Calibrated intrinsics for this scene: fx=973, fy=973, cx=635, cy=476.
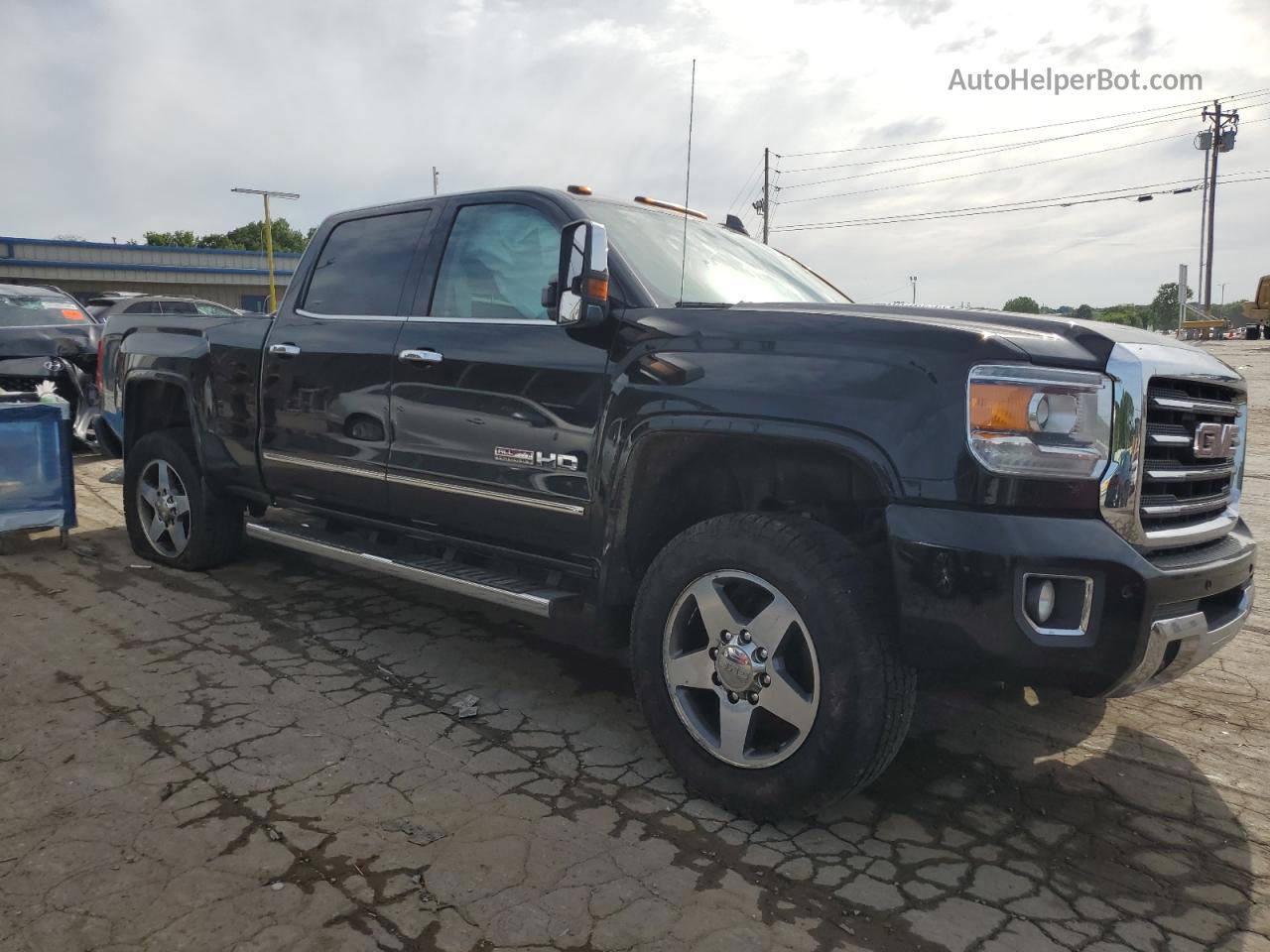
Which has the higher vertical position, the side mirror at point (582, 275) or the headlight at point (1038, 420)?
the side mirror at point (582, 275)

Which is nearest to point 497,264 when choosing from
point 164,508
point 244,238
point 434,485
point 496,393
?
point 496,393

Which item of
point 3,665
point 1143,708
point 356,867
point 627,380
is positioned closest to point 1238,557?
point 1143,708

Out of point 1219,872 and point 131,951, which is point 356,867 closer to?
point 131,951

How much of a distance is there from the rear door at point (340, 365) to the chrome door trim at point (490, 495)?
0.62 ft

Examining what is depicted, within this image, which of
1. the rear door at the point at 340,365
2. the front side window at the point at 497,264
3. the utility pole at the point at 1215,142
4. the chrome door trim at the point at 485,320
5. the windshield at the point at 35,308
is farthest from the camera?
the utility pole at the point at 1215,142

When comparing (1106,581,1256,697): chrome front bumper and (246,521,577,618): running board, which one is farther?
(246,521,577,618): running board

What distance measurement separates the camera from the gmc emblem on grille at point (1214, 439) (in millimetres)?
2779

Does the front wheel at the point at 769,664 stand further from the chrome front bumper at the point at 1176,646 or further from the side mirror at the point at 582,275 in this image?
the side mirror at the point at 582,275

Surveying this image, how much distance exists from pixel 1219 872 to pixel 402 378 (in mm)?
3207

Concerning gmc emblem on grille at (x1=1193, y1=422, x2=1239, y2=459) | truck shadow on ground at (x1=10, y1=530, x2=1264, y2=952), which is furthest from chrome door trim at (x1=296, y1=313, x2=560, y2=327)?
gmc emblem on grille at (x1=1193, y1=422, x2=1239, y2=459)

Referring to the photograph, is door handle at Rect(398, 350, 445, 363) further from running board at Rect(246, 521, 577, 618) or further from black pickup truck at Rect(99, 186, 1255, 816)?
running board at Rect(246, 521, 577, 618)

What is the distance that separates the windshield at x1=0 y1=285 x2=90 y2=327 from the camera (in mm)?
10305

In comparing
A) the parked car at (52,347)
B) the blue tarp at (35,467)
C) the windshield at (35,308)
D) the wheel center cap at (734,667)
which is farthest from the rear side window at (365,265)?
the windshield at (35,308)

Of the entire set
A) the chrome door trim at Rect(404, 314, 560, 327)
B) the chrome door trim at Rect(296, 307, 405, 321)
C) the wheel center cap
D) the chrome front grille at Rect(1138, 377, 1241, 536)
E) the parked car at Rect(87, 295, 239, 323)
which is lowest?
the wheel center cap
